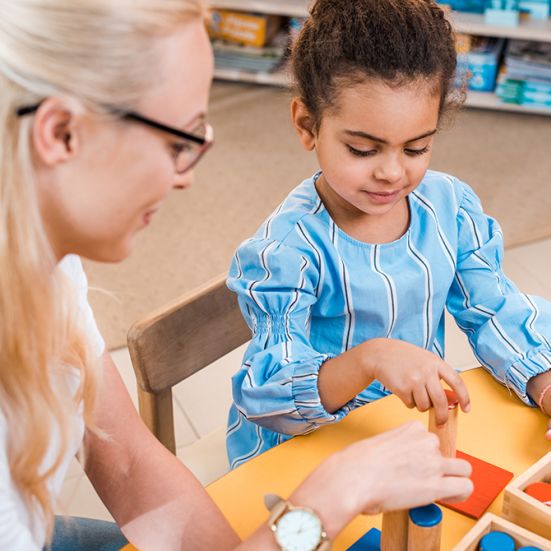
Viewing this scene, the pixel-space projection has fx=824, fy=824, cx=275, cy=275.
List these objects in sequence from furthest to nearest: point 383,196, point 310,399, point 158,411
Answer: point 158,411 < point 383,196 < point 310,399

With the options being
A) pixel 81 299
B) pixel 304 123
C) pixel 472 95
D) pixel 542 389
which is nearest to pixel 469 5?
pixel 472 95

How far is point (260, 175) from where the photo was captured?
3555 millimetres

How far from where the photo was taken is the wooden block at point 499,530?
2.97ft

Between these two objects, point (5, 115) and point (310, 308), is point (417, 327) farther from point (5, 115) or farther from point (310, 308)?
point (5, 115)

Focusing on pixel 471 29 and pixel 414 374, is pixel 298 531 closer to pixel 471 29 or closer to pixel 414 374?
pixel 414 374

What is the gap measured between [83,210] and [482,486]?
2.09 ft

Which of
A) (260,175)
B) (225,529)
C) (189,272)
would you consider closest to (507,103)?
(260,175)

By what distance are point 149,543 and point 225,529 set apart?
0.12 m

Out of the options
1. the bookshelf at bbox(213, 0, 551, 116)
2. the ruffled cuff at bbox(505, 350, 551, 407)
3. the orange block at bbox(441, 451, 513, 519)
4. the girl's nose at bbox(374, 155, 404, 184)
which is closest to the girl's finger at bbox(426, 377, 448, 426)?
the orange block at bbox(441, 451, 513, 519)

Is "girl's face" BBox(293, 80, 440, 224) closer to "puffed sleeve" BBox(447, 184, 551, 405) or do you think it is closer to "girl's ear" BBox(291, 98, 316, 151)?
"girl's ear" BBox(291, 98, 316, 151)

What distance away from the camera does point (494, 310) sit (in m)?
1.41

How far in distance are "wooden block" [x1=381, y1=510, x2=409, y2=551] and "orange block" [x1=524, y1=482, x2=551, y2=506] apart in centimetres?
19

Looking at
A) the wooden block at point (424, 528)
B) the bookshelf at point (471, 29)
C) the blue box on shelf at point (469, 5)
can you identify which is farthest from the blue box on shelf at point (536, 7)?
the wooden block at point (424, 528)

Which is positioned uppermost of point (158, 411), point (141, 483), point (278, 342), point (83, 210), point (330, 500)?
point (83, 210)
